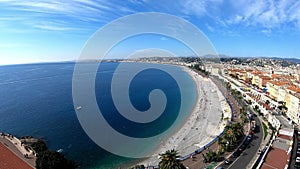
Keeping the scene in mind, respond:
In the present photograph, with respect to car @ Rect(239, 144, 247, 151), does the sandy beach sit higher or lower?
lower

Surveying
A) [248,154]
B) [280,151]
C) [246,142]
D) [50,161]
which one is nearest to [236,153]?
[248,154]

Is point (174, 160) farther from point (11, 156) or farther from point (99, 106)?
point (99, 106)

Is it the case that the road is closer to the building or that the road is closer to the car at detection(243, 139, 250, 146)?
the car at detection(243, 139, 250, 146)

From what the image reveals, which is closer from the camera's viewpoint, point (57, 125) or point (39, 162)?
point (39, 162)

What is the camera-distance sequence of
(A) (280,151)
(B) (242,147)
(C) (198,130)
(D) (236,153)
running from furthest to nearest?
1. (C) (198,130)
2. (B) (242,147)
3. (D) (236,153)
4. (A) (280,151)

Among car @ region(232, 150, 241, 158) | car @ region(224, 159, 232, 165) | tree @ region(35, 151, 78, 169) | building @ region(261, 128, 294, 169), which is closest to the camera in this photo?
tree @ region(35, 151, 78, 169)

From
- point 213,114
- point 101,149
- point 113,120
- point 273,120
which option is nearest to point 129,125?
point 113,120

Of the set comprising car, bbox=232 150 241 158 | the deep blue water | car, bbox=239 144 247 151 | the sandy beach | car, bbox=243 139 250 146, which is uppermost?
car, bbox=243 139 250 146

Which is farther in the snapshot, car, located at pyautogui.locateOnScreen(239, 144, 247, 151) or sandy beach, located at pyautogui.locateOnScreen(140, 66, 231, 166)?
sandy beach, located at pyautogui.locateOnScreen(140, 66, 231, 166)

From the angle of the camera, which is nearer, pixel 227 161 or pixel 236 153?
pixel 227 161

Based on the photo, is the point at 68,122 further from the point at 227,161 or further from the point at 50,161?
the point at 227,161

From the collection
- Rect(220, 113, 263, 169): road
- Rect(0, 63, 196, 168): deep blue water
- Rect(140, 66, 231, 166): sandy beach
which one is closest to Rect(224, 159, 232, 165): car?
Rect(220, 113, 263, 169): road
